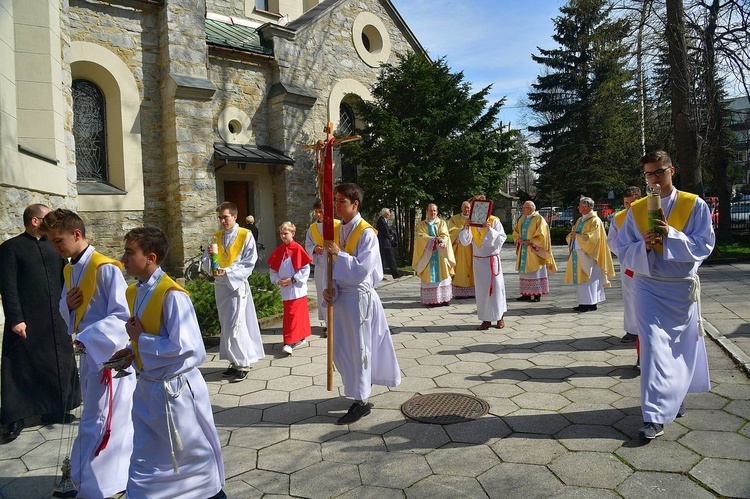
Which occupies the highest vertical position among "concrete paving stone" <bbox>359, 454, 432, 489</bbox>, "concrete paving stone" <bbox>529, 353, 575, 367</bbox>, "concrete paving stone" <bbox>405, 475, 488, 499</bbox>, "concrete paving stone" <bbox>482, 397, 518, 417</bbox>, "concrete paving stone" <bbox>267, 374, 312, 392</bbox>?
"concrete paving stone" <bbox>529, 353, 575, 367</bbox>

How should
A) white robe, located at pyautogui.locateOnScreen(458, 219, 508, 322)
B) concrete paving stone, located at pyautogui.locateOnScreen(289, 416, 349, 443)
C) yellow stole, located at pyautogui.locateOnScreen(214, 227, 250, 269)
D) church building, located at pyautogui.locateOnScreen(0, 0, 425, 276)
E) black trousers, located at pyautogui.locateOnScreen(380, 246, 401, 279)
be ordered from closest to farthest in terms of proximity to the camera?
concrete paving stone, located at pyautogui.locateOnScreen(289, 416, 349, 443)
yellow stole, located at pyautogui.locateOnScreen(214, 227, 250, 269)
white robe, located at pyautogui.locateOnScreen(458, 219, 508, 322)
church building, located at pyautogui.locateOnScreen(0, 0, 425, 276)
black trousers, located at pyautogui.locateOnScreen(380, 246, 401, 279)

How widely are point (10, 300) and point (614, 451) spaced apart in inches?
191

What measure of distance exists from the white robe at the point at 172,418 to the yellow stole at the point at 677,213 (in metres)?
3.45

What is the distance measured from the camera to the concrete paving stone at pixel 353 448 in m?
3.85

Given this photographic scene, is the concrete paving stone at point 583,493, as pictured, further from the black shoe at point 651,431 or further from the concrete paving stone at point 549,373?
the concrete paving stone at point 549,373

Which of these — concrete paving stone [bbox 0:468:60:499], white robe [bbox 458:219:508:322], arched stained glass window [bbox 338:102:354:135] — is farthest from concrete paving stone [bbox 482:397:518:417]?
arched stained glass window [bbox 338:102:354:135]

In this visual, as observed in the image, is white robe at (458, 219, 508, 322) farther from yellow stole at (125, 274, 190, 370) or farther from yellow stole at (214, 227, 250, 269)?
yellow stole at (125, 274, 190, 370)

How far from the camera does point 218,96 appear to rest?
1530cm

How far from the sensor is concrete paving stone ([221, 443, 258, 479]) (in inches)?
148

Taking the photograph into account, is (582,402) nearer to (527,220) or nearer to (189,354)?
(189,354)

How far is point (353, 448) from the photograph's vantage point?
4.01 metres

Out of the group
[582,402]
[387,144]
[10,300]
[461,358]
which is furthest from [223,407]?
[387,144]

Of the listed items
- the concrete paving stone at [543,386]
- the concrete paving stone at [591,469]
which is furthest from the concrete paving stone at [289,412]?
the concrete paving stone at [591,469]

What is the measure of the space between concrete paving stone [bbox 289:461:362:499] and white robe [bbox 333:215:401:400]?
0.86 metres
